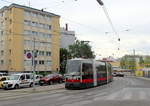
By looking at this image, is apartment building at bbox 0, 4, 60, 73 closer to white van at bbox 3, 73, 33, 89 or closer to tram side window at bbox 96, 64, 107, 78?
tram side window at bbox 96, 64, 107, 78

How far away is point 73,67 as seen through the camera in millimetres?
26828


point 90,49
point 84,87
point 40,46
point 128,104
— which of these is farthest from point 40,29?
point 128,104

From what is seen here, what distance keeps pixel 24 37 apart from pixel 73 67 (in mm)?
38539

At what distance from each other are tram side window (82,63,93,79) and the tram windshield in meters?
0.57

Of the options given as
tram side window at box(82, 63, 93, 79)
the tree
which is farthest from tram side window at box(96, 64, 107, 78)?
the tree

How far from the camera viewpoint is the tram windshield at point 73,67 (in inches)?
1041

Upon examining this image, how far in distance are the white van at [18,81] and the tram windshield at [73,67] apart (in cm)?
591

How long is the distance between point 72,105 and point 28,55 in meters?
12.0

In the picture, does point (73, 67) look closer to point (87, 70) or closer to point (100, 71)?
point (87, 70)

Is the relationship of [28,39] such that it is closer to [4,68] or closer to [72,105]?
[4,68]

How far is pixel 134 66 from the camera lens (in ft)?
421

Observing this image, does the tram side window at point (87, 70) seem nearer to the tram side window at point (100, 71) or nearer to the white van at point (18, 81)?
the tram side window at point (100, 71)

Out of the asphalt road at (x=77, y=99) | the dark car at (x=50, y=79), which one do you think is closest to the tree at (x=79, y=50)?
the dark car at (x=50, y=79)

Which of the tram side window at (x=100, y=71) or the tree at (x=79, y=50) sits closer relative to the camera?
the tram side window at (x=100, y=71)
